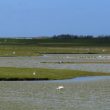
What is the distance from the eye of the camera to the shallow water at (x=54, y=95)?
102 feet

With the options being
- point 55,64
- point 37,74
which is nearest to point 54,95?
point 37,74

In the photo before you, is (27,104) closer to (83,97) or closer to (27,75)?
(83,97)

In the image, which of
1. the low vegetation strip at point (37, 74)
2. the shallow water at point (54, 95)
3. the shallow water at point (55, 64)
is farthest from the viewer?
the shallow water at point (55, 64)

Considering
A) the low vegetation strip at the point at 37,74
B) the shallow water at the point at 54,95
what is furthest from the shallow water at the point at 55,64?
the shallow water at the point at 54,95

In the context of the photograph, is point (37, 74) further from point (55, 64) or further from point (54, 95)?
point (55, 64)

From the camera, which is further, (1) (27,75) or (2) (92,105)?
(1) (27,75)

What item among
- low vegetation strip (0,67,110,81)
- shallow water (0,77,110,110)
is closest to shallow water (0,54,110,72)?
low vegetation strip (0,67,110,81)

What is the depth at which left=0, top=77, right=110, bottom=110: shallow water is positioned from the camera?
31.0 metres

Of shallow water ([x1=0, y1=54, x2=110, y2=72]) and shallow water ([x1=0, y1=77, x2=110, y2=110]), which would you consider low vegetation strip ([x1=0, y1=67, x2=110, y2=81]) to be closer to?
shallow water ([x1=0, y1=77, x2=110, y2=110])

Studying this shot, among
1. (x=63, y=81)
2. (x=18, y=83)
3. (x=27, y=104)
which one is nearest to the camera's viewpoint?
(x=27, y=104)

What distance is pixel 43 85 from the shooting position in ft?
138

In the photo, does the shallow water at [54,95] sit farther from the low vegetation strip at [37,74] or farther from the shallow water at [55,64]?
the shallow water at [55,64]

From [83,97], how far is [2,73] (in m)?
15.6

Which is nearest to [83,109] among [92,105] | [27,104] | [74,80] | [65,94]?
[92,105]
